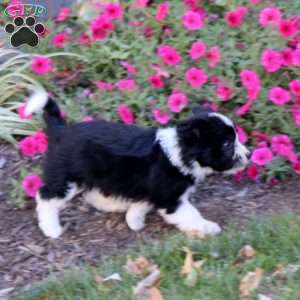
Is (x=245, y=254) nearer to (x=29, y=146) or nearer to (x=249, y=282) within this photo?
(x=249, y=282)

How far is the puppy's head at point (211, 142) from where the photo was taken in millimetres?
4582

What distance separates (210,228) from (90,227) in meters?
0.91

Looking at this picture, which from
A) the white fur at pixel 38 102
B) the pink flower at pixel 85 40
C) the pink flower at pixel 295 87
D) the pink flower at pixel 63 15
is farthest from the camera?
the pink flower at pixel 63 15

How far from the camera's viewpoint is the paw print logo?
6.62 m

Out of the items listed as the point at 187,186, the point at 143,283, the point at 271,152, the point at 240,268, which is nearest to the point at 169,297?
the point at 143,283

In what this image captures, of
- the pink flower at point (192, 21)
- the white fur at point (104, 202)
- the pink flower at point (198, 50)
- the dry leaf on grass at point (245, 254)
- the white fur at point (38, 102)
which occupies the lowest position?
the white fur at point (104, 202)

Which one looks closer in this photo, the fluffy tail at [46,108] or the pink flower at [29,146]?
the fluffy tail at [46,108]

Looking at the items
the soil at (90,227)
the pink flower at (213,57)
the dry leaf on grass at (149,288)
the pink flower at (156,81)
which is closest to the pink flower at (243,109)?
the pink flower at (213,57)

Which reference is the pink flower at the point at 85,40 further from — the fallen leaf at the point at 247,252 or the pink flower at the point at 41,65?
the fallen leaf at the point at 247,252

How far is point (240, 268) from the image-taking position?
4176 millimetres

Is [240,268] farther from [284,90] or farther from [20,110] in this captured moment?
[20,110]

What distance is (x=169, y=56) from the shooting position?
18.6 feet

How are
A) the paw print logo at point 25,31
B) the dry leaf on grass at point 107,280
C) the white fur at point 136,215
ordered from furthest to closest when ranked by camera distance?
the paw print logo at point 25,31
the white fur at point 136,215
the dry leaf on grass at point 107,280

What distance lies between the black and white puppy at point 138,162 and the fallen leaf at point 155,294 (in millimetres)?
769
